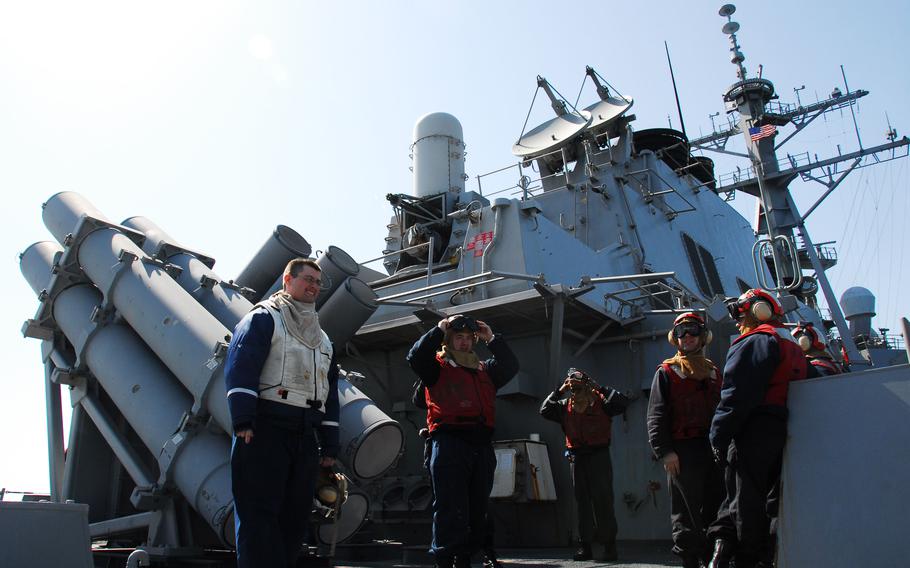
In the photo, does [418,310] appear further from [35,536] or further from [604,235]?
[35,536]

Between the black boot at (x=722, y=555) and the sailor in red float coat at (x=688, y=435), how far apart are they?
0.40 metres

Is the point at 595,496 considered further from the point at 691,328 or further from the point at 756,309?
the point at 756,309

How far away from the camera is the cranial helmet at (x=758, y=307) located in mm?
3766

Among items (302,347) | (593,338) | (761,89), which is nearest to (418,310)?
(593,338)

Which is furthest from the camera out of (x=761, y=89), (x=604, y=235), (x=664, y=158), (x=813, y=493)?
(x=761, y=89)

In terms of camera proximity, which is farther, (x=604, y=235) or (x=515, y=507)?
(x=604, y=235)

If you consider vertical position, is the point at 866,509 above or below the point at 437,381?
below

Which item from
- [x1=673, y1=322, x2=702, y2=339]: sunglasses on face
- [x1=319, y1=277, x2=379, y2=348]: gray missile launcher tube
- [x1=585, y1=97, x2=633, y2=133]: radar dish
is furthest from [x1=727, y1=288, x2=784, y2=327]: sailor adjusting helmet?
[x1=585, y1=97, x2=633, y2=133]: radar dish

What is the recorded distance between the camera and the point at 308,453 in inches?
144

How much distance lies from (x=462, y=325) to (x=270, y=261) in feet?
12.3

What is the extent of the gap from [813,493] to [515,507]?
217 inches

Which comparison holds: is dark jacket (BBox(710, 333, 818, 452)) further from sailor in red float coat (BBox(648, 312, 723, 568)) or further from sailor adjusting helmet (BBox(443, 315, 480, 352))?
sailor adjusting helmet (BBox(443, 315, 480, 352))

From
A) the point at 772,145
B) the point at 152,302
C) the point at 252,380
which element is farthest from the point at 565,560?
the point at 772,145

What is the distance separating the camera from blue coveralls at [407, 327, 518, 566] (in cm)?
430
